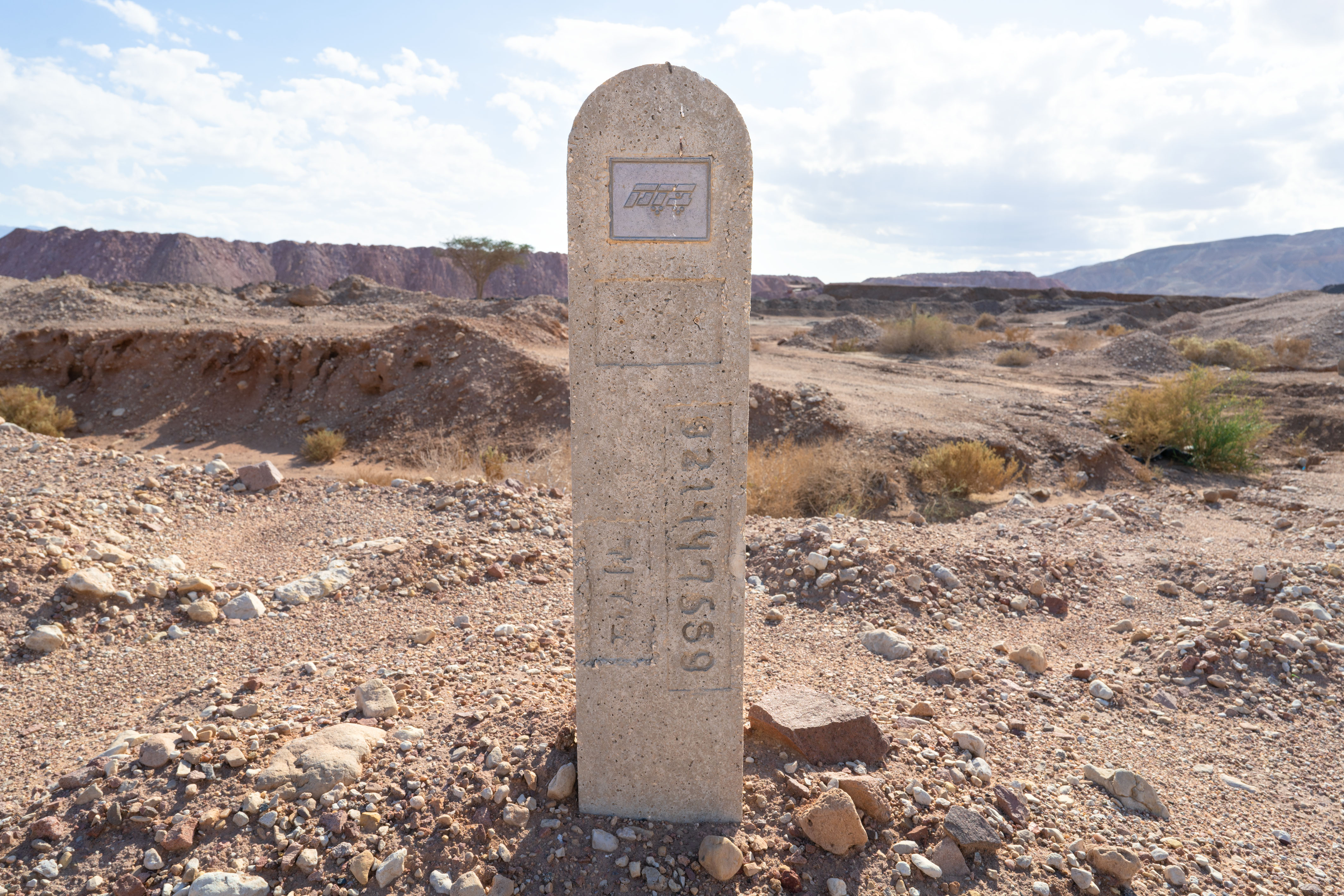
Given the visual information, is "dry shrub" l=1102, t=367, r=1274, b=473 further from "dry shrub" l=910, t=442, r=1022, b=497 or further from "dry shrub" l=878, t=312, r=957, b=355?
"dry shrub" l=878, t=312, r=957, b=355

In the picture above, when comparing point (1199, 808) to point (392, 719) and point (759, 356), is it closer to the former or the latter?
point (392, 719)

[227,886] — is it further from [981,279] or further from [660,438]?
[981,279]

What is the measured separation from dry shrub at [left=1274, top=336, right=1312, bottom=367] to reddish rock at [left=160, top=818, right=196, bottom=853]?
21353 mm

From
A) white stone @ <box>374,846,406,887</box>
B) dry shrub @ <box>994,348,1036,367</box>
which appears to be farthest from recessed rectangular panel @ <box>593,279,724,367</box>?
dry shrub @ <box>994,348,1036,367</box>

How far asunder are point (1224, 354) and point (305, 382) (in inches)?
810

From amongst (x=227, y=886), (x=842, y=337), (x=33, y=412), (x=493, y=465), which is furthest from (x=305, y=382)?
(x=842, y=337)

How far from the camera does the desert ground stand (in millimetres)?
2330

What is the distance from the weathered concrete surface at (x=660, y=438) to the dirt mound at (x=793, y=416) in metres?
6.94

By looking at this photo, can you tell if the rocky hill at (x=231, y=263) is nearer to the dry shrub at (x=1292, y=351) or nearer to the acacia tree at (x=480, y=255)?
the acacia tree at (x=480, y=255)

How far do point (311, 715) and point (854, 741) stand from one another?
7.32ft

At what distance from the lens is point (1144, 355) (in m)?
16.7

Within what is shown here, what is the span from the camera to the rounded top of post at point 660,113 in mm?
A: 1995

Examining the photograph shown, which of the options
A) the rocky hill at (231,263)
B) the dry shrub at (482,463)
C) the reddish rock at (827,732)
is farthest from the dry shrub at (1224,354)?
the rocky hill at (231,263)

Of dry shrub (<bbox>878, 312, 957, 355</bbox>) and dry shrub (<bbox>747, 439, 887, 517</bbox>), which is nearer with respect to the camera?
dry shrub (<bbox>747, 439, 887, 517</bbox>)
